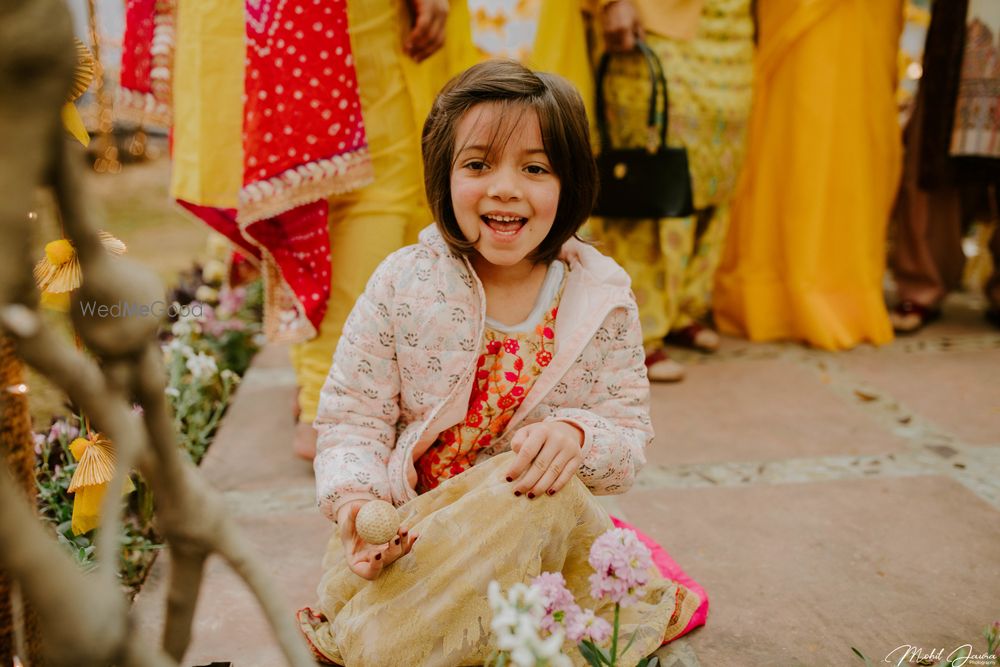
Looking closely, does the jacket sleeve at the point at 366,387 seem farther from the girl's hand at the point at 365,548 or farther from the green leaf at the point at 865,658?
the green leaf at the point at 865,658

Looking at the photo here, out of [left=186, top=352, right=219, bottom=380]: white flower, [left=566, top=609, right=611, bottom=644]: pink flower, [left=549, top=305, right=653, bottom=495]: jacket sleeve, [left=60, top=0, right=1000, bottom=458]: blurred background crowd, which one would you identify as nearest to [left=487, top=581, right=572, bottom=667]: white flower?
[left=566, top=609, right=611, bottom=644]: pink flower

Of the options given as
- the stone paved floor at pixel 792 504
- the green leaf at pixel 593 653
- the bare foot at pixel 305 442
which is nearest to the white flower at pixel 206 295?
the stone paved floor at pixel 792 504

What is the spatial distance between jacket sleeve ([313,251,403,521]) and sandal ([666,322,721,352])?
1783 millimetres

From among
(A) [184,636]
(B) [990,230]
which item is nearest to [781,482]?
(A) [184,636]

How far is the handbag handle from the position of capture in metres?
2.52

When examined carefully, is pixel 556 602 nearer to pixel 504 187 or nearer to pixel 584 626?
pixel 584 626

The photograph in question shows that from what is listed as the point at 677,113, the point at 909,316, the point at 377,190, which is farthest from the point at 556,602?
the point at 909,316

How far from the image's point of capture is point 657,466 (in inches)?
83.0

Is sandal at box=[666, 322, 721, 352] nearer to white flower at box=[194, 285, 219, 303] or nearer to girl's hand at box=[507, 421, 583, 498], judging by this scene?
white flower at box=[194, 285, 219, 303]

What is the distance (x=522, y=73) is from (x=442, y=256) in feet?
1.07

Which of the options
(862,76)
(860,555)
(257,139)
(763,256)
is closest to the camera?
(860,555)

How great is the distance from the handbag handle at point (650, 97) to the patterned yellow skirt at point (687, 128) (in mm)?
43

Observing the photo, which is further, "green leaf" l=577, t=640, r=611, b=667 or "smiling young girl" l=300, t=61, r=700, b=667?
"smiling young girl" l=300, t=61, r=700, b=667

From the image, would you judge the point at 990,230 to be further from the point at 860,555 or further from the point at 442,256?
the point at 442,256
